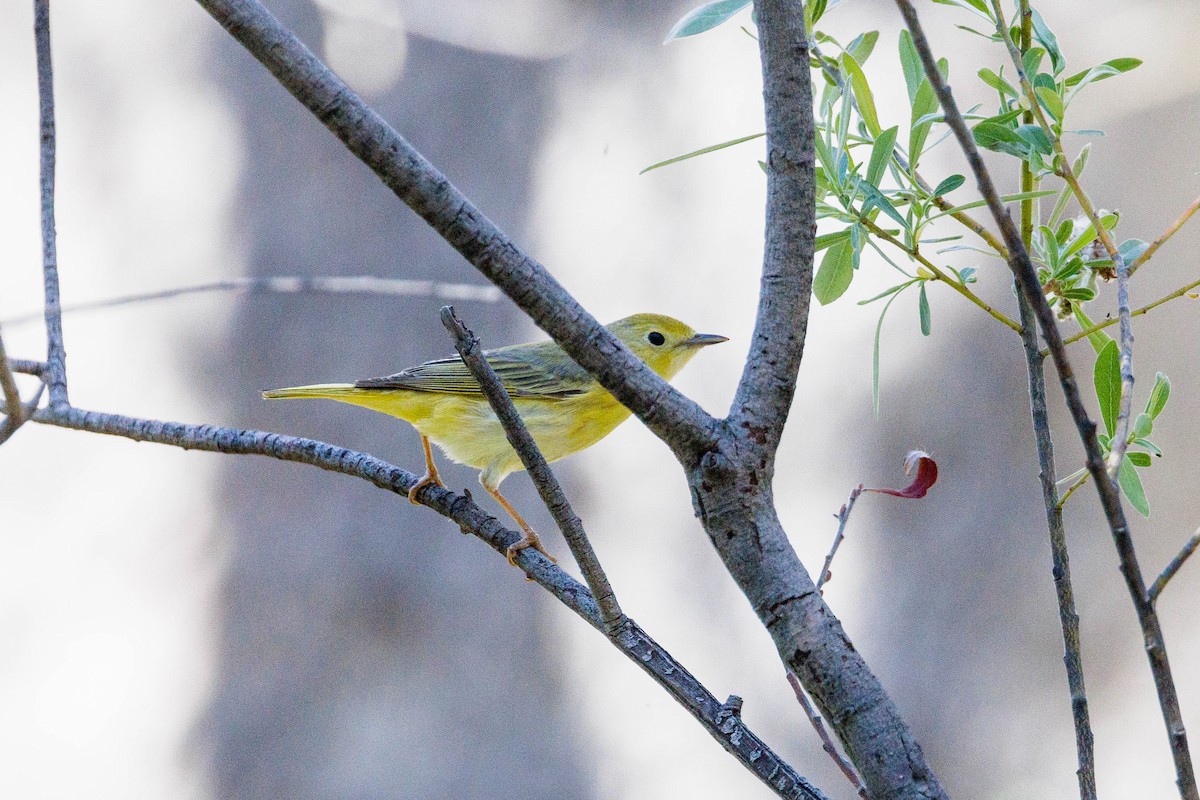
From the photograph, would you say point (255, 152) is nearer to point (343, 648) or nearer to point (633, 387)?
point (343, 648)

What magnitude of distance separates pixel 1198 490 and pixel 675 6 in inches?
109

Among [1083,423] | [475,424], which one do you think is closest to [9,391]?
[1083,423]

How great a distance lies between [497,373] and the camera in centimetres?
289

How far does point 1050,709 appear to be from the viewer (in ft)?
12.0

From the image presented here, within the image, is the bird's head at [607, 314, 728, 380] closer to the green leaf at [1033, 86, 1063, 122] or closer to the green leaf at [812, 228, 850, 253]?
the green leaf at [812, 228, 850, 253]

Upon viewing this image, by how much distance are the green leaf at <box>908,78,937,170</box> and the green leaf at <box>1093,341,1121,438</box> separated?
292 mm

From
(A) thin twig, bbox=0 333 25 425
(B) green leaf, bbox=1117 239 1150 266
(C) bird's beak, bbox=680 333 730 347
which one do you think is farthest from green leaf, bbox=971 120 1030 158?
(C) bird's beak, bbox=680 333 730 347

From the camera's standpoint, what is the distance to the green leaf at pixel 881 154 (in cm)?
113

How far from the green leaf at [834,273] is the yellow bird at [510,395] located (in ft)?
4.00

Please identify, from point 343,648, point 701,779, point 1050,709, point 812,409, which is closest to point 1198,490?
point 1050,709

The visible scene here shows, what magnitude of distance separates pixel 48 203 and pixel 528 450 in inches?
38.4

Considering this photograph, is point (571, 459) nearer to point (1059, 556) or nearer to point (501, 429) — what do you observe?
point (501, 429)

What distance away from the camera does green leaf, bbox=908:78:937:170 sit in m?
1.16

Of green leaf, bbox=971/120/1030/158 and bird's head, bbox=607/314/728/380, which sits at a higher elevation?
bird's head, bbox=607/314/728/380
